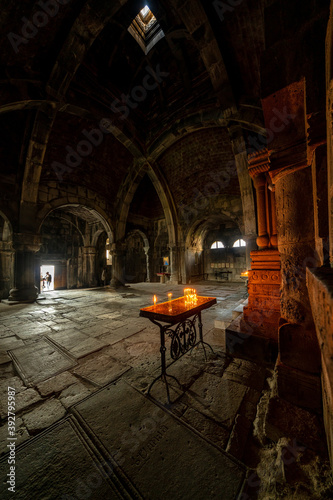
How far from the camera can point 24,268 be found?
6.92 m

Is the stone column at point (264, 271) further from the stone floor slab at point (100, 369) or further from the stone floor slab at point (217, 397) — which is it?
the stone floor slab at point (100, 369)

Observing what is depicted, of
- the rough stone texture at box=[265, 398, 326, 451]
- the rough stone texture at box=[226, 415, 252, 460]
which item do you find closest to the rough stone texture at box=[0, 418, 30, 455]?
the rough stone texture at box=[226, 415, 252, 460]

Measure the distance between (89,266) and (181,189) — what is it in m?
8.60

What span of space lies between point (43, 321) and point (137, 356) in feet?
10.1

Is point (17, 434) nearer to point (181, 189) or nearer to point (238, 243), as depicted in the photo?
point (181, 189)

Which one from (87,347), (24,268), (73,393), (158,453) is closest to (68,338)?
(87,347)

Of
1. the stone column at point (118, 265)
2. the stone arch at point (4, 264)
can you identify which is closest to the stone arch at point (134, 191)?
the stone column at point (118, 265)

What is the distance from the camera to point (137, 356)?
8.39 feet

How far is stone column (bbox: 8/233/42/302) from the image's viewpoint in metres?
6.66

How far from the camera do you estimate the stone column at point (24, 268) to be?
6.66m

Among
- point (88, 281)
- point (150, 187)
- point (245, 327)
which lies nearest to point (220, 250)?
point (150, 187)

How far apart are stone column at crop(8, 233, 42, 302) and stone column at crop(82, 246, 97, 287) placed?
19.7 feet

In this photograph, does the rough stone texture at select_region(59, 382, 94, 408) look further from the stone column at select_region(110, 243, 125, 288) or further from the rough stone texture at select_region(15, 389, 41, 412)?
the stone column at select_region(110, 243, 125, 288)

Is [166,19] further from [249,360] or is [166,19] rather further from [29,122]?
[249,360]
